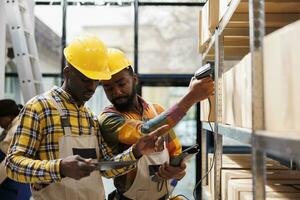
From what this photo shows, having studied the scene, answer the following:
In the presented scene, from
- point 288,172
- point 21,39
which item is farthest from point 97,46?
point 21,39

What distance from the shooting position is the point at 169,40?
4.54 m

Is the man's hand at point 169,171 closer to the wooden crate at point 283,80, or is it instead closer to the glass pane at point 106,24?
the wooden crate at point 283,80

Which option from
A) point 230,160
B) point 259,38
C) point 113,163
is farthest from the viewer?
point 230,160

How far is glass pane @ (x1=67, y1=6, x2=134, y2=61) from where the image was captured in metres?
Answer: 4.61

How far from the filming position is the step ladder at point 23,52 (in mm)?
3393

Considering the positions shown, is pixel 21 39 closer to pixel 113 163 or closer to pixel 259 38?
pixel 113 163

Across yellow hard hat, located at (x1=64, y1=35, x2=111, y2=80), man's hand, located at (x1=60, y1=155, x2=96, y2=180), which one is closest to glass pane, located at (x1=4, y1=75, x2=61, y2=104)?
yellow hard hat, located at (x1=64, y1=35, x2=111, y2=80)

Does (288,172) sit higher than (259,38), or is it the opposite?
(259,38)

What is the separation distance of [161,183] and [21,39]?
2046 mm

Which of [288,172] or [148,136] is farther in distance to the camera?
[288,172]

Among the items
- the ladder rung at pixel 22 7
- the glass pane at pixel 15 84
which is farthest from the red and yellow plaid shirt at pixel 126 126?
the glass pane at pixel 15 84

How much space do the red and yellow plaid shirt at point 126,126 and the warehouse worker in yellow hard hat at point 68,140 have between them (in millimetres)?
81

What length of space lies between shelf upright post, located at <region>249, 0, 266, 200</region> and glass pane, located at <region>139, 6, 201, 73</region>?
11.4 feet

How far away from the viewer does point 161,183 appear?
Answer: 201 cm
